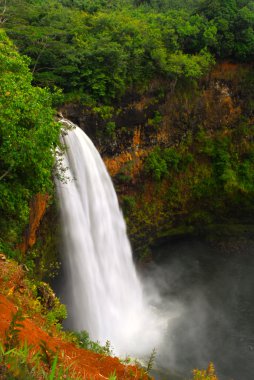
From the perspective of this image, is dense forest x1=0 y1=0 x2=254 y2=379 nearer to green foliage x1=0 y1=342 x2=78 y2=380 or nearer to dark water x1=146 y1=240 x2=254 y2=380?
dark water x1=146 y1=240 x2=254 y2=380

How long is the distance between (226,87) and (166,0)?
36.4 feet

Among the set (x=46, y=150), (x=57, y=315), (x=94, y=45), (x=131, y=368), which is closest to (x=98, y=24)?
(x=94, y=45)

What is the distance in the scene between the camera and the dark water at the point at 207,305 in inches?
501

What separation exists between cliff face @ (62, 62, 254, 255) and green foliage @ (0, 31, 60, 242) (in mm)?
7826

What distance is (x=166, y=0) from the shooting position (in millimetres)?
27312

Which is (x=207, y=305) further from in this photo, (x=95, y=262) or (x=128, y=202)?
(x=128, y=202)

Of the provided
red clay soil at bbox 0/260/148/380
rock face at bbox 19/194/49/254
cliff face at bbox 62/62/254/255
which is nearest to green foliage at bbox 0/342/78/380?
red clay soil at bbox 0/260/148/380

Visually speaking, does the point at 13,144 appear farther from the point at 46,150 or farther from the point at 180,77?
the point at 180,77

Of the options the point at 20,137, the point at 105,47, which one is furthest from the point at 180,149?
the point at 20,137

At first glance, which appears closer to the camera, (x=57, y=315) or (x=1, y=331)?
(x=1, y=331)

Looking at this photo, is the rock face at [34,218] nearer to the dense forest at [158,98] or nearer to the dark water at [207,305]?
the dense forest at [158,98]

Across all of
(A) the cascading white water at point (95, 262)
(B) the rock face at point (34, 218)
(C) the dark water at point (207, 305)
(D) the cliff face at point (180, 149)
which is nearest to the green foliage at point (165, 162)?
(D) the cliff face at point (180, 149)

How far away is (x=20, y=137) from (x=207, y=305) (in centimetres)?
1144

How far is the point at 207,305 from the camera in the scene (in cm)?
1592
